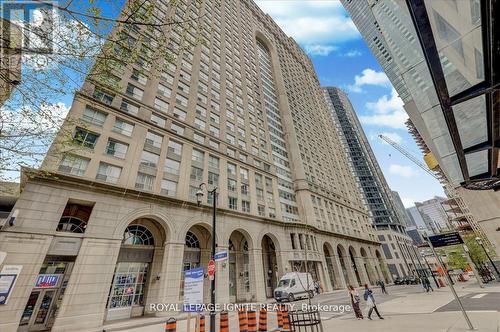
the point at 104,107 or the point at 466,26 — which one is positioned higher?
the point at 104,107

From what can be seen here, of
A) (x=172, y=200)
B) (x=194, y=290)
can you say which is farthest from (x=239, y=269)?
(x=194, y=290)

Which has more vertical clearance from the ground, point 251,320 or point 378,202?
point 378,202

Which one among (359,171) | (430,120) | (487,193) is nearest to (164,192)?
(430,120)

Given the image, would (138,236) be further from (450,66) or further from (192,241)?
(450,66)

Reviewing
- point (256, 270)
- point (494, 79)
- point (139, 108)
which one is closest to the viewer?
point (494, 79)

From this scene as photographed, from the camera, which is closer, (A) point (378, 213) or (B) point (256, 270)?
(B) point (256, 270)

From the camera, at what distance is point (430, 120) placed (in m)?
4.66

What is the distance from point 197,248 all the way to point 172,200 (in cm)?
728

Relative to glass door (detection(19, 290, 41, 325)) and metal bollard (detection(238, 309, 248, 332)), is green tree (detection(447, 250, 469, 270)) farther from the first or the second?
glass door (detection(19, 290, 41, 325))

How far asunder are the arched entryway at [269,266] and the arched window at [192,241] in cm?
1190

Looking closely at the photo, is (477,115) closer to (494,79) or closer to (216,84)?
(494,79)

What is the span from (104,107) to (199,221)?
1446 centimetres

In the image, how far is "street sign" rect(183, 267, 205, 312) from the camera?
826 cm

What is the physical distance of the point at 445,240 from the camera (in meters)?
8.59
